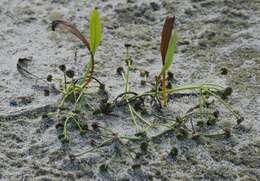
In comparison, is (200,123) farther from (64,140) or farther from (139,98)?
(64,140)

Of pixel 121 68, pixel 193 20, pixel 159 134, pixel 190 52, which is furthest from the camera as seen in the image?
pixel 193 20

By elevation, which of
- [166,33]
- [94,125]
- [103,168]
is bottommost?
[103,168]

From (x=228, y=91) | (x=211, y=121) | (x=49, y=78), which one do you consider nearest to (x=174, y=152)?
(x=211, y=121)

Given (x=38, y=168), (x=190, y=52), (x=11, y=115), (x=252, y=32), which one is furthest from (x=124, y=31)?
(x=38, y=168)

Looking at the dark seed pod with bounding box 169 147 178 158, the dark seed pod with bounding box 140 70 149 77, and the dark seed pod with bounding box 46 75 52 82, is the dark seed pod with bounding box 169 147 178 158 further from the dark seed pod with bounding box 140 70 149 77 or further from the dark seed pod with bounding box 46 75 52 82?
the dark seed pod with bounding box 46 75 52 82

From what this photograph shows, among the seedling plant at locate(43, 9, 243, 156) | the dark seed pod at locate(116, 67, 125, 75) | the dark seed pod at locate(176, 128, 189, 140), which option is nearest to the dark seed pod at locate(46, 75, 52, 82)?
the seedling plant at locate(43, 9, 243, 156)

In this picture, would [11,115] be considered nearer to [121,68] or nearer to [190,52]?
[121,68]

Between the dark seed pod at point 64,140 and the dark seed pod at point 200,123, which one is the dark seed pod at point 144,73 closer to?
the dark seed pod at point 200,123

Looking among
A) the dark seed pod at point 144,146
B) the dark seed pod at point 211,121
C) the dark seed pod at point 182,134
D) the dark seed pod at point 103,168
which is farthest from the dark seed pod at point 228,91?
the dark seed pod at point 103,168
